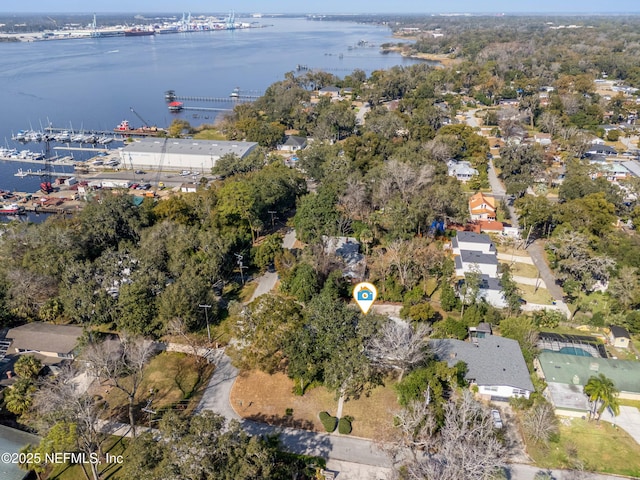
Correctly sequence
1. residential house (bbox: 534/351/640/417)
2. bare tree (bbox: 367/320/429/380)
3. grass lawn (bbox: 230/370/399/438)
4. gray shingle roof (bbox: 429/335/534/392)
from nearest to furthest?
grass lawn (bbox: 230/370/399/438), residential house (bbox: 534/351/640/417), bare tree (bbox: 367/320/429/380), gray shingle roof (bbox: 429/335/534/392)

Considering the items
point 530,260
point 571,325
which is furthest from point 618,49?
point 571,325

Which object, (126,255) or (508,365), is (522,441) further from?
(126,255)

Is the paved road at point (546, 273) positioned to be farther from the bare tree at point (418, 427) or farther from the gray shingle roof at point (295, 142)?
the gray shingle roof at point (295, 142)

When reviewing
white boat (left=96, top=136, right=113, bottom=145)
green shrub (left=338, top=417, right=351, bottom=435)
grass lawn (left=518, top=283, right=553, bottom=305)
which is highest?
white boat (left=96, top=136, right=113, bottom=145)

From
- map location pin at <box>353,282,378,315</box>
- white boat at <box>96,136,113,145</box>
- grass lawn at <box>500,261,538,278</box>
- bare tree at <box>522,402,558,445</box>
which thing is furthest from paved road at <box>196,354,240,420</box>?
white boat at <box>96,136,113,145</box>

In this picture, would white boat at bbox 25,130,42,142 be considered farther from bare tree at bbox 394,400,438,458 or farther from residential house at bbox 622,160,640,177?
residential house at bbox 622,160,640,177

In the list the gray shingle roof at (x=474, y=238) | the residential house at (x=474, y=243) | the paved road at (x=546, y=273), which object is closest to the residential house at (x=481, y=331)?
the paved road at (x=546, y=273)
